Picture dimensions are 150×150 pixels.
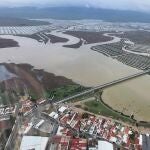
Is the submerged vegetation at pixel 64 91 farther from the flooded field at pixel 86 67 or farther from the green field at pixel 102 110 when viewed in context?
the green field at pixel 102 110

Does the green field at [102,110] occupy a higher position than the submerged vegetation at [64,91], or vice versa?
the submerged vegetation at [64,91]

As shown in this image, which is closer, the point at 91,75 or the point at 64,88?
the point at 64,88

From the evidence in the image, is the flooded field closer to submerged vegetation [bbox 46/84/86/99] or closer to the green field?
the green field

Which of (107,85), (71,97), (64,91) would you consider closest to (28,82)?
(64,91)

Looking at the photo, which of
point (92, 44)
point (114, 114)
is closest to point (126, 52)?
point (92, 44)

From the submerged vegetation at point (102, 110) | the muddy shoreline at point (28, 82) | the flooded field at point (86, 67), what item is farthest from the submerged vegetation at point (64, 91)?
the submerged vegetation at point (102, 110)

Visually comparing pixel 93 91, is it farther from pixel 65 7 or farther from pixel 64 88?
pixel 65 7
